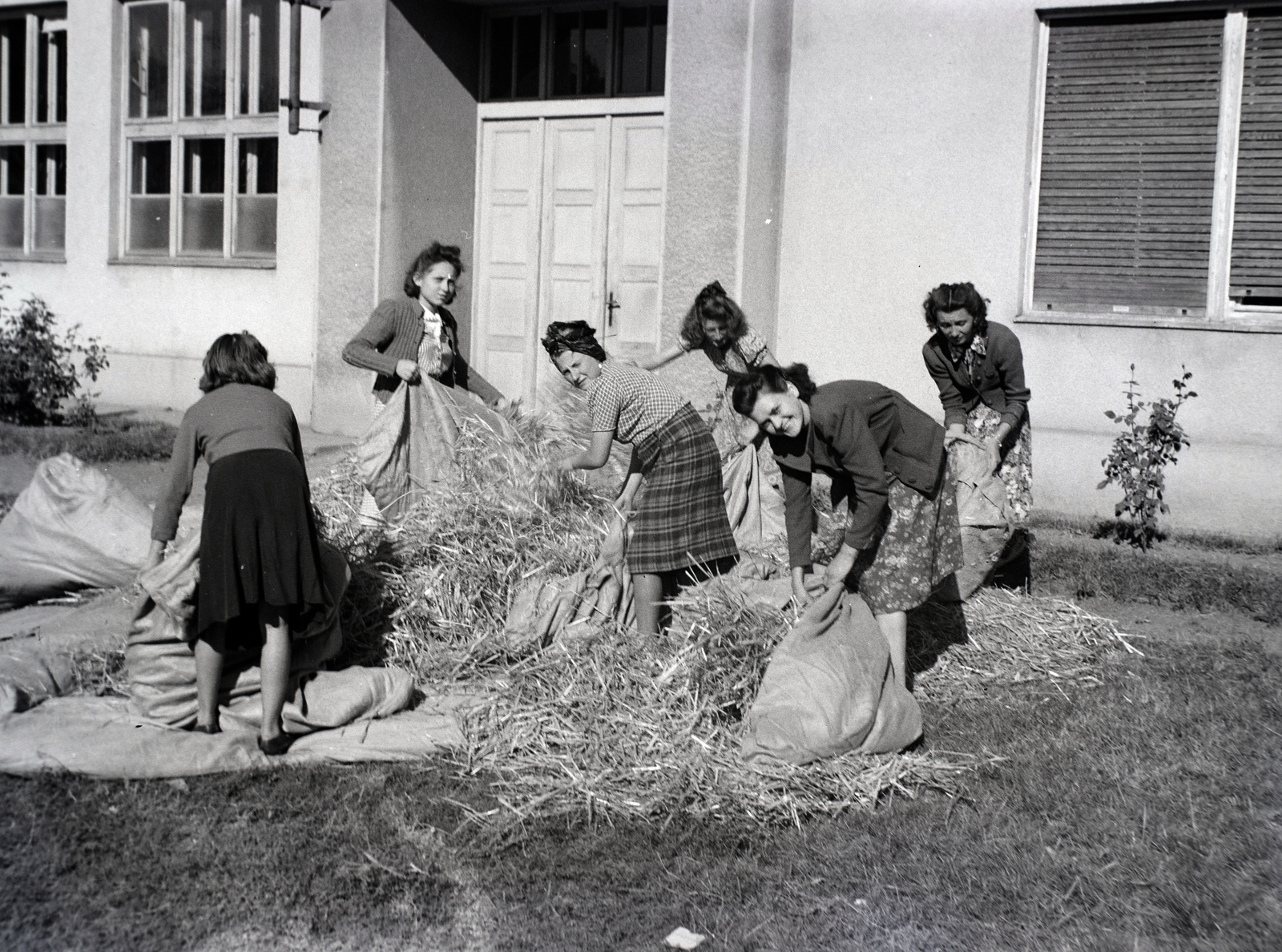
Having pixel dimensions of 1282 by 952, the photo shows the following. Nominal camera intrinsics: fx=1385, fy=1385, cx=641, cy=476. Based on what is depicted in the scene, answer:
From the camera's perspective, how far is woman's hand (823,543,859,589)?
492 cm

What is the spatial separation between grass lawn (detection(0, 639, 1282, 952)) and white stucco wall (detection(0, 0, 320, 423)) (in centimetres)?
749

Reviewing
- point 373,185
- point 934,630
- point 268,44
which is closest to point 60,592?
point 934,630

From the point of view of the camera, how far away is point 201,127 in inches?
488

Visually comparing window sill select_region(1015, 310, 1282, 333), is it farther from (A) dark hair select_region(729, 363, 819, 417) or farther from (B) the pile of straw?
(A) dark hair select_region(729, 363, 819, 417)

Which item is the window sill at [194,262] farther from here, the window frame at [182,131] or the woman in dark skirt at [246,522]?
the woman in dark skirt at [246,522]

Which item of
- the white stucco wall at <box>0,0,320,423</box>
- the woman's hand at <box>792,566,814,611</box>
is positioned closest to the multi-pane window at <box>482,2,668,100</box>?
the white stucco wall at <box>0,0,320,423</box>

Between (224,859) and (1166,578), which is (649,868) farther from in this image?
(1166,578)

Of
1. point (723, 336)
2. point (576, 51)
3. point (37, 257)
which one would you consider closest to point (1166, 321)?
point (723, 336)

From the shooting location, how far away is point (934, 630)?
5.98m

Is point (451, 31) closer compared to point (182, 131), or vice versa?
point (451, 31)

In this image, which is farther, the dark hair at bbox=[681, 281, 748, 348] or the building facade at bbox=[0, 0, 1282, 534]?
the building facade at bbox=[0, 0, 1282, 534]

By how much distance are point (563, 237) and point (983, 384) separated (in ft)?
17.0

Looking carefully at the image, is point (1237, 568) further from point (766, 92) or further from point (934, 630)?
point (766, 92)

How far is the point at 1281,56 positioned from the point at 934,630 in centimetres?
501
